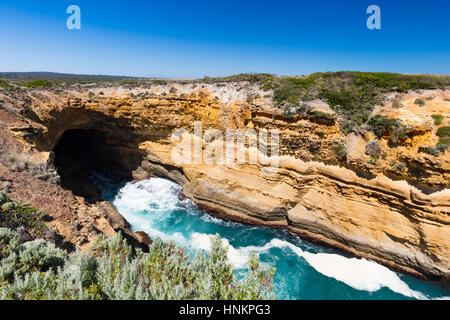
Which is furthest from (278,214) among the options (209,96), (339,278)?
(209,96)

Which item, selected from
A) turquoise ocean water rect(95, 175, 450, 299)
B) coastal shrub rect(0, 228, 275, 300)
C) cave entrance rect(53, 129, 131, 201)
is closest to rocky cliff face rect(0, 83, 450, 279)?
A: turquoise ocean water rect(95, 175, 450, 299)

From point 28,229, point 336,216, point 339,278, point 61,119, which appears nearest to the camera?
point 28,229

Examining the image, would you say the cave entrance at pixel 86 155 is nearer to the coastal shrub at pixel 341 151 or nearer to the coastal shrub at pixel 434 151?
the coastal shrub at pixel 341 151

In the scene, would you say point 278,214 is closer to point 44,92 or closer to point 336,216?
point 336,216

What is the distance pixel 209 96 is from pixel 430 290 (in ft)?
72.2

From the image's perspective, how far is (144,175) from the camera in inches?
1093

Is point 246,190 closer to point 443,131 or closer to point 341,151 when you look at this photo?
point 341,151

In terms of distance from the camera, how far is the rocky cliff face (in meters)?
13.9

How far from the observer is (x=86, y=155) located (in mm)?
30047

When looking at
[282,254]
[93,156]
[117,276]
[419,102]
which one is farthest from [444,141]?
[93,156]

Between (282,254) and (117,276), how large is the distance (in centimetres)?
1406

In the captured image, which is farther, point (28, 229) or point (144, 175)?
point (144, 175)

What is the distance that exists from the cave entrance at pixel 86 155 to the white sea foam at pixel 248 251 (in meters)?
5.26

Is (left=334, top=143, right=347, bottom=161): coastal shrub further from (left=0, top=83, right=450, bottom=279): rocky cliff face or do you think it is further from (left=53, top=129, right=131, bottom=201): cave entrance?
(left=53, top=129, right=131, bottom=201): cave entrance
